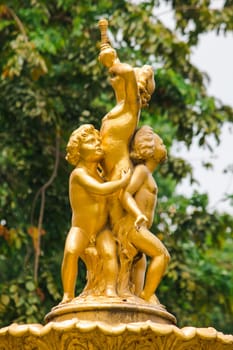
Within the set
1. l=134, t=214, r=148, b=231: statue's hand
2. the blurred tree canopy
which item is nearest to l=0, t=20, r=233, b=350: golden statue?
l=134, t=214, r=148, b=231: statue's hand

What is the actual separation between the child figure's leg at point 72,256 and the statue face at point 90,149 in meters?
0.54

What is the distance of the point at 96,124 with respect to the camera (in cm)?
1625

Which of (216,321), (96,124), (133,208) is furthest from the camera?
(216,321)

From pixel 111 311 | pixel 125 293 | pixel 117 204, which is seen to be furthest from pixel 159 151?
pixel 111 311

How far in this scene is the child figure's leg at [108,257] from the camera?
26.3ft

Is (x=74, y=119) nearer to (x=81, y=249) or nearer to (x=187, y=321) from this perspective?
(x=187, y=321)

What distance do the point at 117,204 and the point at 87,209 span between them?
0.22 m

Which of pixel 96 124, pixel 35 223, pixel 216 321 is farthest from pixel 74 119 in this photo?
pixel 216 321

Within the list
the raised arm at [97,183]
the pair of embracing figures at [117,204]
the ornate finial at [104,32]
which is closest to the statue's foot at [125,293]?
the pair of embracing figures at [117,204]

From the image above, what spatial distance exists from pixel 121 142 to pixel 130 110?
26 cm

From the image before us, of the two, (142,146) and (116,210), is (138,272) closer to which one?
(116,210)

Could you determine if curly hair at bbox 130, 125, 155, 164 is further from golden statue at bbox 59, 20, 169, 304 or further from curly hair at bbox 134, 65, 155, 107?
curly hair at bbox 134, 65, 155, 107

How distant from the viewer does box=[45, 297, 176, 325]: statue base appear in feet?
25.2

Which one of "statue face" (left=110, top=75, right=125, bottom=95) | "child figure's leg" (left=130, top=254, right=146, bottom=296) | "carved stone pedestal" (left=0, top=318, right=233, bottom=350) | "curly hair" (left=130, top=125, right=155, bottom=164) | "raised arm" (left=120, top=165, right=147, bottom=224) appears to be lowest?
"child figure's leg" (left=130, top=254, right=146, bottom=296)
